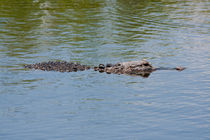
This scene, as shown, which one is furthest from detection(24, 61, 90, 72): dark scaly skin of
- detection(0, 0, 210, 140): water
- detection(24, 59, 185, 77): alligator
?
detection(0, 0, 210, 140): water

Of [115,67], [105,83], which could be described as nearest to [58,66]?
[115,67]

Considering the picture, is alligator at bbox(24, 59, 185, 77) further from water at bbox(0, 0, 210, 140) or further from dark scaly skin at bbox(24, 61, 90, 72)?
water at bbox(0, 0, 210, 140)

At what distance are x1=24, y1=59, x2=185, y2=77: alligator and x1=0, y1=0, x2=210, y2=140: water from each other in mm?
708

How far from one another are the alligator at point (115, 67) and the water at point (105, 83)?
0.71 m

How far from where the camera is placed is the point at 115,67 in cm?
3108

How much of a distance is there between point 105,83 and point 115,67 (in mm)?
3182

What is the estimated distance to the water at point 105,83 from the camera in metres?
20.2

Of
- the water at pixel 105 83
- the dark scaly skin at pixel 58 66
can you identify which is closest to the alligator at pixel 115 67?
the dark scaly skin at pixel 58 66

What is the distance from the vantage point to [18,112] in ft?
74.2

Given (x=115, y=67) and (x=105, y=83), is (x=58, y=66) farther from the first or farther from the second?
(x=105, y=83)

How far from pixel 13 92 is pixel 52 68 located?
5771 mm

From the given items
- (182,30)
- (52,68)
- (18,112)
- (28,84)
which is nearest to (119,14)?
(182,30)

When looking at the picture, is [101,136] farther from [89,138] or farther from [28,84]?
[28,84]

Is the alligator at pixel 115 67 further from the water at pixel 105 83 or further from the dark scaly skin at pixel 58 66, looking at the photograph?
the water at pixel 105 83
